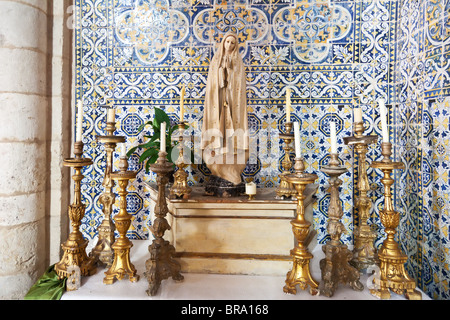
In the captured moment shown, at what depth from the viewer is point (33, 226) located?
2.03 m

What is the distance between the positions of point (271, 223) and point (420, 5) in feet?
5.48

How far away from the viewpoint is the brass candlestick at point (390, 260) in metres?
1.39

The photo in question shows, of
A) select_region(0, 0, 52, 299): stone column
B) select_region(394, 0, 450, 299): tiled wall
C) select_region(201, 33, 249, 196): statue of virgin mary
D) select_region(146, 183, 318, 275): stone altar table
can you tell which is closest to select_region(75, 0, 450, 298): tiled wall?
select_region(394, 0, 450, 299): tiled wall

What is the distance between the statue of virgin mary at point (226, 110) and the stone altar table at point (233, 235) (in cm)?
29

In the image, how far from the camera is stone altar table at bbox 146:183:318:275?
167 cm

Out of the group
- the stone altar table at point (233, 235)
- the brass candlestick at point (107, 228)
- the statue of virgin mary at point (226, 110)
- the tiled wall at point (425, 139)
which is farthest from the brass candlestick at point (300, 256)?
the brass candlestick at point (107, 228)

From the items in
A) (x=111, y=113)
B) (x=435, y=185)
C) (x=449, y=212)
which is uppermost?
(x=111, y=113)

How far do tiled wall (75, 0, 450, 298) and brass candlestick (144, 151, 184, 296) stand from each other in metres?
0.77

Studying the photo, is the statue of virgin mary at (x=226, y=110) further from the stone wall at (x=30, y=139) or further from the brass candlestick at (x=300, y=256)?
the stone wall at (x=30, y=139)

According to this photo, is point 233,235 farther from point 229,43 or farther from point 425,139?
point 425,139

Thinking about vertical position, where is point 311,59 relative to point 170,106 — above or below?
above
